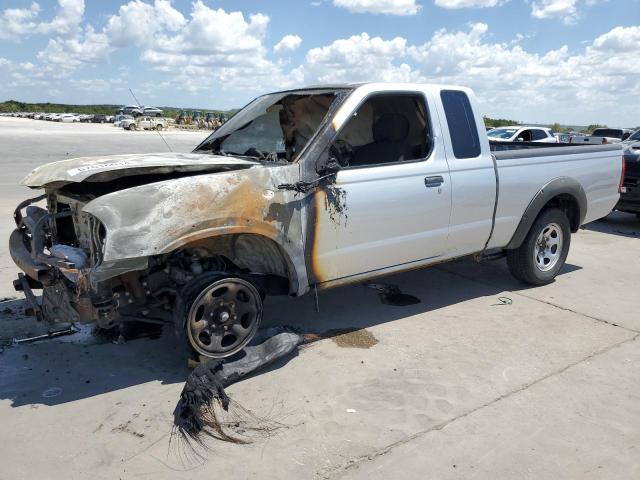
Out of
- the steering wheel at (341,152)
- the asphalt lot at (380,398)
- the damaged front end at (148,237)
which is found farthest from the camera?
the steering wheel at (341,152)

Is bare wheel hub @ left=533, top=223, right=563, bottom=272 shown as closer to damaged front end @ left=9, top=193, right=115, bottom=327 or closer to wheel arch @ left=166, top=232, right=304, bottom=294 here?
wheel arch @ left=166, top=232, right=304, bottom=294

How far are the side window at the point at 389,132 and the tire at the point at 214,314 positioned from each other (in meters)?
1.46

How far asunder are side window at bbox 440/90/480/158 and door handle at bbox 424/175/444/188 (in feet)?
1.10

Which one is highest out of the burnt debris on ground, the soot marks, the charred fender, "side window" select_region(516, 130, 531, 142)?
the charred fender

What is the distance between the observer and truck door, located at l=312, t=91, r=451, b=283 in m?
4.14

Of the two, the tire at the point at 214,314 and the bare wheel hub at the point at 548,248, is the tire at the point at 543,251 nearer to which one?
the bare wheel hub at the point at 548,248

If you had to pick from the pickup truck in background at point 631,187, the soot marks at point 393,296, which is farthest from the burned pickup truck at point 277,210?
the pickup truck in background at point 631,187

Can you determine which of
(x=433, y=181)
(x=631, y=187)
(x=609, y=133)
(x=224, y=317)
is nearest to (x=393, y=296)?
(x=433, y=181)

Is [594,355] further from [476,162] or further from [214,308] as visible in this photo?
[214,308]

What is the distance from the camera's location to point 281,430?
128 inches

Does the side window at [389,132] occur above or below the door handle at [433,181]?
above

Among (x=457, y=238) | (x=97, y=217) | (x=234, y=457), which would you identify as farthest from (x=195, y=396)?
(x=457, y=238)

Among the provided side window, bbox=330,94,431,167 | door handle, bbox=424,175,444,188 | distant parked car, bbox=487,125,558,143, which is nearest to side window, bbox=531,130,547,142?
A: distant parked car, bbox=487,125,558,143

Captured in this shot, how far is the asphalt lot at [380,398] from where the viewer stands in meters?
2.96
